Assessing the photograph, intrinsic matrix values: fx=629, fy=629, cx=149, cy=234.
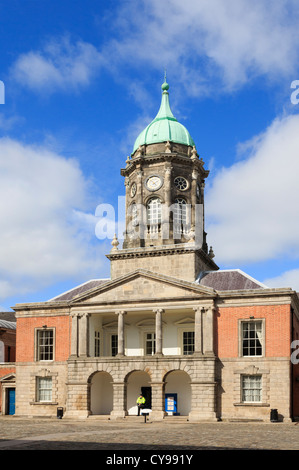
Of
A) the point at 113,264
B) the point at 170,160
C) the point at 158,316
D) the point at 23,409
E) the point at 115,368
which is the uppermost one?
the point at 170,160

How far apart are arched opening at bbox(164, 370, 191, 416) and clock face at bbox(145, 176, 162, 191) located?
14.6 meters

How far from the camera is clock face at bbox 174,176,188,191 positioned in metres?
50.4

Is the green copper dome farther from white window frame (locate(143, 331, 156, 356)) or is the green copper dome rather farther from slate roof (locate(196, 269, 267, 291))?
white window frame (locate(143, 331, 156, 356))

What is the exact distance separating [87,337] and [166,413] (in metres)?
7.76

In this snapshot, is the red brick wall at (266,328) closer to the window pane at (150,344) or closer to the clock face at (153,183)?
the window pane at (150,344)

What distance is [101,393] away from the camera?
4709cm

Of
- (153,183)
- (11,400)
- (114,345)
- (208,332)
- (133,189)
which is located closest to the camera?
(208,332)

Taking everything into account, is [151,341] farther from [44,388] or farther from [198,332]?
[44,388]

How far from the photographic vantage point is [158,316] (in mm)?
43438

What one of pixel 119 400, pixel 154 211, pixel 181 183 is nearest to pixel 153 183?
pixel 181 183

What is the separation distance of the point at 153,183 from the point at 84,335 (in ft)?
44.6

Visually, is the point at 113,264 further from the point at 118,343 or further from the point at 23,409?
the point at 23,409
